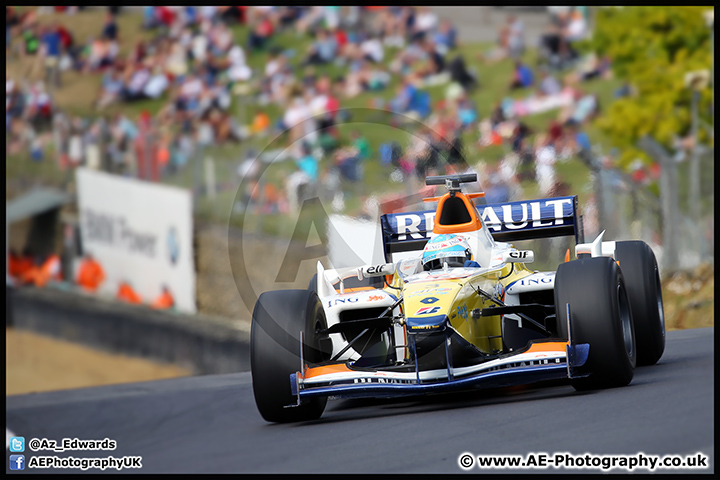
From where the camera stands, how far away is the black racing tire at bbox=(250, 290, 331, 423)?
677cm

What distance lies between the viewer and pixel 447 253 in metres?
7.09

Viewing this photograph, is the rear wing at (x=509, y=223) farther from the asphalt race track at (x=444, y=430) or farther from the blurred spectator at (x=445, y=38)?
the blurred spectator at (x=445, y=38)

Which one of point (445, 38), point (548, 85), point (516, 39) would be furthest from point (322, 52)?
point (548, 85)

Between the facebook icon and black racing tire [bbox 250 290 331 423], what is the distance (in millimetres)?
1785

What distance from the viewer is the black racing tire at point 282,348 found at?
22.2 ft

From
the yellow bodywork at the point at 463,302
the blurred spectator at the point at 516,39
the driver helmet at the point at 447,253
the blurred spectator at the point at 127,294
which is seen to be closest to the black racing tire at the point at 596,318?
the yellow bodywork at the point at 463,302

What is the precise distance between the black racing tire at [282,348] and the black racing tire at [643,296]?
246 centimetres

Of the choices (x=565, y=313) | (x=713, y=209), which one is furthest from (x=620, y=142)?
(x=565, y=313)

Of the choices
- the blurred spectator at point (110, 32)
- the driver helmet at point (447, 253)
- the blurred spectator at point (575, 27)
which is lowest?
the driver helmet at point (447, 253)

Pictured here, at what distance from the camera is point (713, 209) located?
12.7 m

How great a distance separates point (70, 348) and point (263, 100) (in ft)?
24.8

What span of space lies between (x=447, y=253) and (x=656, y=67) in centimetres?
989

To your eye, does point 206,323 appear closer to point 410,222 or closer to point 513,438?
point 410,222

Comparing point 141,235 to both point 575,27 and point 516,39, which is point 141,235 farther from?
point 575,27
